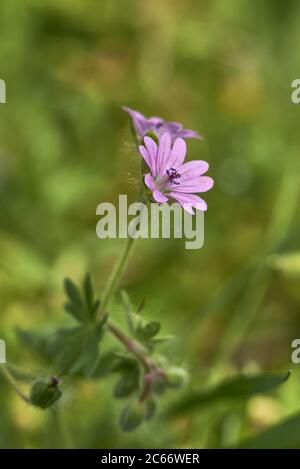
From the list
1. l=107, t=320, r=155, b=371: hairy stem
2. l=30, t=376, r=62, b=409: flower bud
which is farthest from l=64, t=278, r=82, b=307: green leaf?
l=30, t=376, r=62, b=409: flower bud

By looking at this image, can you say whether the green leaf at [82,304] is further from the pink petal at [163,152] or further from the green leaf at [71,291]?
the pink petal at [163,152]

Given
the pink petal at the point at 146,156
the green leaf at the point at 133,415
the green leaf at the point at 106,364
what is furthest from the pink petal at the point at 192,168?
the green leaf at the point at 133,415

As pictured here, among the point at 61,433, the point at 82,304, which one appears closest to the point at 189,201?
the point at 82,304

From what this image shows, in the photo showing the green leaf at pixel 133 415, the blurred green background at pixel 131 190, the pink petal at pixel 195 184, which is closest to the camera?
the pink petal at pixel 195 184

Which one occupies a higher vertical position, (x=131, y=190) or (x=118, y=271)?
(x=131, y=190)

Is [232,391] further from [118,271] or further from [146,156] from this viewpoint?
[146,156]

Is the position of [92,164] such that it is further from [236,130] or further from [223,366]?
[223,366]
